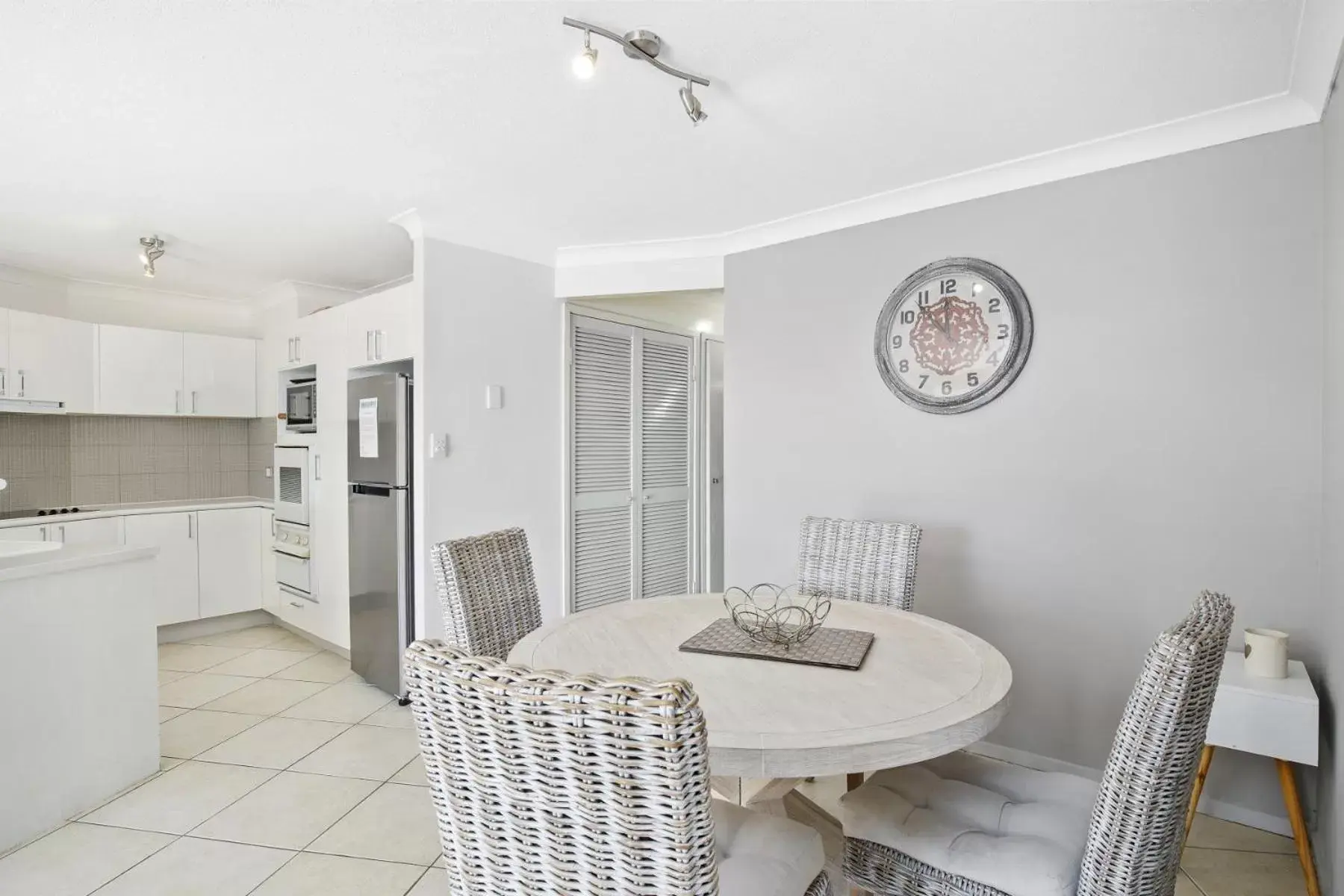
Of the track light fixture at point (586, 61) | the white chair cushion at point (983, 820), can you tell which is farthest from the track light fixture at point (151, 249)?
the white chair cushion at point (983, 820)

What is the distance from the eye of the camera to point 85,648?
7.87 ft

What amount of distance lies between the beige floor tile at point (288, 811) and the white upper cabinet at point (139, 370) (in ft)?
10.0

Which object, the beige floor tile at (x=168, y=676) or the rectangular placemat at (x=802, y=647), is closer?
the rectangular placemat at (x=802, y=647)

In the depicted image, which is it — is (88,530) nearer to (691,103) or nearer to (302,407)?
(302,407)

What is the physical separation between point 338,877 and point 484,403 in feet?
6.96

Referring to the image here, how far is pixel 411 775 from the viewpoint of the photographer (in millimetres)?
2617

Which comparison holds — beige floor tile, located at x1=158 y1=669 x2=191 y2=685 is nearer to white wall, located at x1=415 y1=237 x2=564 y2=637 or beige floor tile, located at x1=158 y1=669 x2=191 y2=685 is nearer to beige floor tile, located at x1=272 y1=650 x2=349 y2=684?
beige floor tile, located at x1=272 y1=650 x2=349 y2=684

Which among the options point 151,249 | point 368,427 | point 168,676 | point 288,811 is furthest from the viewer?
point 168,676

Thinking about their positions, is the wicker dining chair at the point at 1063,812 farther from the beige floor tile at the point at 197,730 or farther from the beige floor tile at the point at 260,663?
the beige floor tile at the point at 260,663

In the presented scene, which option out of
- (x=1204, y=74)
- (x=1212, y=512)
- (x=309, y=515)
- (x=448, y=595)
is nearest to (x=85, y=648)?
(x=448, y=595)

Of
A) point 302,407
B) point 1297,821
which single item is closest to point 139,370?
point 302,407

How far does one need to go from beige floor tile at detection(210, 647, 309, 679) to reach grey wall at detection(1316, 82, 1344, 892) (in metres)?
4.45

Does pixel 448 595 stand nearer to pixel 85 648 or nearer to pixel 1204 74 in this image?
pixel 85 648

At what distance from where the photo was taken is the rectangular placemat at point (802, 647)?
161cm
